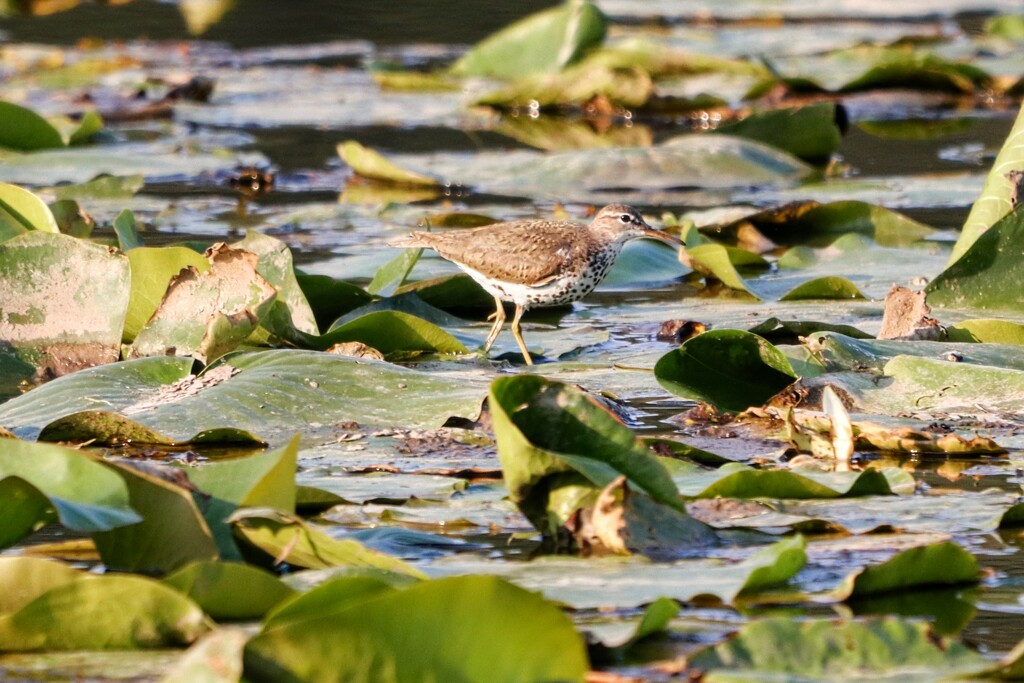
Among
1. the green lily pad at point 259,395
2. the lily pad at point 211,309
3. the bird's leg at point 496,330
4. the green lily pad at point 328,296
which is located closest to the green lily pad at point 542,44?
the bird's leg at point 496,330

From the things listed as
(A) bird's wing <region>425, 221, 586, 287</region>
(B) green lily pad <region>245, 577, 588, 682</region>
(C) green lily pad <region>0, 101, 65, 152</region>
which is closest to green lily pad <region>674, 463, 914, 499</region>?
(B) green lily pad <region>245, 577, 588, 682</region>

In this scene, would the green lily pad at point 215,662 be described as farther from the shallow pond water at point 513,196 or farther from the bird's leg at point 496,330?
the bird's leg at point 496,330

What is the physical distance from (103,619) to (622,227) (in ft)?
12.7

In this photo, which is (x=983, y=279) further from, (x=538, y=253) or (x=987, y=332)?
(x=538, y=253)

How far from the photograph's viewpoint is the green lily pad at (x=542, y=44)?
11.0 m

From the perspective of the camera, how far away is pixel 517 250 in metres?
5.68

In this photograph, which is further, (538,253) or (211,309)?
(538,253)

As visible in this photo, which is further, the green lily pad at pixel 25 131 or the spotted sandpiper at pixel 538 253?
the green lily pad at pixel 25 131

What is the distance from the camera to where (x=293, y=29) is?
16.2 metres

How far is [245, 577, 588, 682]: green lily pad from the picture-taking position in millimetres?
2074

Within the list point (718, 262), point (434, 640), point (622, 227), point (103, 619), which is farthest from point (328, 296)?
point (434, 640)

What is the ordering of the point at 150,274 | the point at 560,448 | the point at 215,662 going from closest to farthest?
the point at 215,662
the point at 560,448
the point at 150,274

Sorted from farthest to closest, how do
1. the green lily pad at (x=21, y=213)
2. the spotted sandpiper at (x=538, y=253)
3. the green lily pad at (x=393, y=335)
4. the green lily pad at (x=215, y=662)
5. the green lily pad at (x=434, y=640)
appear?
the spotted sandpiper at (x=538, y=253)
the green lily pad at (x=21, y=213)
the green lily pad at (x=393, y=335)
the green lily pad at (x=434, y=640)
the green lily pad at (x=215, y=662)

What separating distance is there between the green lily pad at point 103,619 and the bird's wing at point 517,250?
10.7ft
